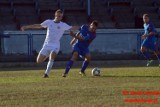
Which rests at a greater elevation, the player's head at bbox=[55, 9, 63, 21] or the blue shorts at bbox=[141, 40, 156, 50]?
the player's head at bbox=[55, 9, 63, 21]

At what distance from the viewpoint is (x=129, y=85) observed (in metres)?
13.2

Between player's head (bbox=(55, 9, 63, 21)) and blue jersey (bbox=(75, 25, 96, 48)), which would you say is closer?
player's head (bbox=(55, 9, 63, 21))

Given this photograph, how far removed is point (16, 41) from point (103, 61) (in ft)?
18.4

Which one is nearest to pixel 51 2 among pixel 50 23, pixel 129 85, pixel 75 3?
pixel 75 3

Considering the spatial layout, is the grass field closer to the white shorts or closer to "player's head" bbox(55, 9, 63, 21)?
the white shorts

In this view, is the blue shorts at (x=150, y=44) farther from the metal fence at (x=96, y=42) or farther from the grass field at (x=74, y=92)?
the metal fence at (x=96, y=42)

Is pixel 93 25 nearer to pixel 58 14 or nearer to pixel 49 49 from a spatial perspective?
pixel 58 14

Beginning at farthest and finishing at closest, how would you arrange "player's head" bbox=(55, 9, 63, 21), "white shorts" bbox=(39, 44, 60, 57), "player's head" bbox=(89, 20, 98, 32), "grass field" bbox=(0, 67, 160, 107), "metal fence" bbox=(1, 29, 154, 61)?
"metal fence" bbox=(1, 29, 154, 61)
"player's head" bbox=(89, 20, 98, 32)
"white shorts" bbox=(39, 44, 60, 57)
"player's head" bbox=(55, 9, 63, 21)
"grass field" bbox=(0, 67, 160, 107)

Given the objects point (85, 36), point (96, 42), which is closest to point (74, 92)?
point (85, 36)

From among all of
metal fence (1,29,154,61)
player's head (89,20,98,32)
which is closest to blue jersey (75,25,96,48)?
player's head (89,20,98,32)

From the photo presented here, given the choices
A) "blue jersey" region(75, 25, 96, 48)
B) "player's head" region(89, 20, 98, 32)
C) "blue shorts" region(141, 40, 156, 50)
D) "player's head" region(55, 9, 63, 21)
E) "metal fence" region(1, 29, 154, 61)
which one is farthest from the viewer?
"metal fence" region(1, 29, 154, 61)

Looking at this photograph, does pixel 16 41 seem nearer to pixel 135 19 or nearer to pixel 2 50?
pixel 2 50

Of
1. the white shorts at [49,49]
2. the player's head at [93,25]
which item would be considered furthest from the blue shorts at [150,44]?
the white shorts at [49,49]

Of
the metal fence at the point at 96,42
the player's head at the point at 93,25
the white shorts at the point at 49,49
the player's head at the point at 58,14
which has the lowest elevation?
the metal fence at the point at 96,42
